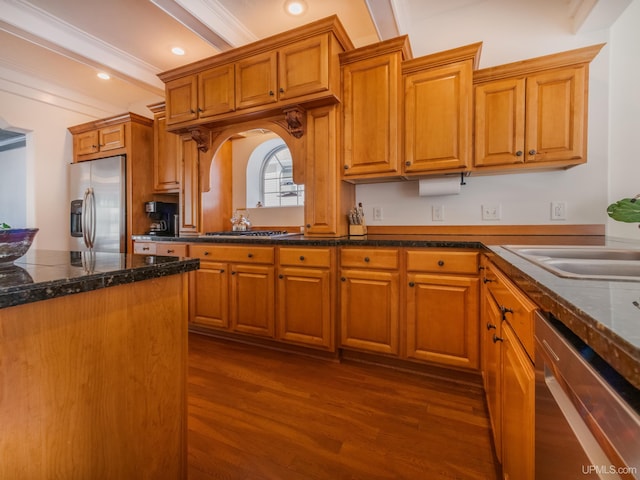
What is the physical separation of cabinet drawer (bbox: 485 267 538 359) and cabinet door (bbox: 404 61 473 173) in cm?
111

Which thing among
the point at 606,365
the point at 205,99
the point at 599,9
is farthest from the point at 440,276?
the point at 205,99

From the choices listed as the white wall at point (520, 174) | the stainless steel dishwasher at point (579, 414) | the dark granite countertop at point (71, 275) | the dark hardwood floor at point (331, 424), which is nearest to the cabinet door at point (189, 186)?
the dark hardwood floor at point (331, 424)

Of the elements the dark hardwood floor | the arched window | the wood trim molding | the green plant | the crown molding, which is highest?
the crown molding

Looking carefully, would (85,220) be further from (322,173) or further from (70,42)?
(322,173)

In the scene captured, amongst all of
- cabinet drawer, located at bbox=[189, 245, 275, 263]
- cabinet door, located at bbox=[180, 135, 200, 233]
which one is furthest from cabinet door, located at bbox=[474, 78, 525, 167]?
cabinet door, located at bbox=[180, 135, 200, 233]

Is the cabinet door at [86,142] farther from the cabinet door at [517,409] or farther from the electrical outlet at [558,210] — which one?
the electrical outlet at [558,210]

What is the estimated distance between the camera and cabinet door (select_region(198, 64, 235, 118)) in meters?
2.45

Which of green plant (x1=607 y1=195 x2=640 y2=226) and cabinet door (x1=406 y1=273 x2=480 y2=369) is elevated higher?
green plant (x1=607 y1=195 x2=640 y2=226)

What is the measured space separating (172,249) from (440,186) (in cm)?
234

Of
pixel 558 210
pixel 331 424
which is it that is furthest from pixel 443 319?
pixel 558 210

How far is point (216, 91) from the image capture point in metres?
2.52

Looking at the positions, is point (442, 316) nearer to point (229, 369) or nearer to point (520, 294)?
point (520, 294)

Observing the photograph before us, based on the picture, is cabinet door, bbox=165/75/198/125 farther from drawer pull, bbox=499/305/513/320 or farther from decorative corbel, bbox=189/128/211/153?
drawer pull, bbox=499/305/513/320

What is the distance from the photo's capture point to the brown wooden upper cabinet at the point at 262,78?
211 centimetres
